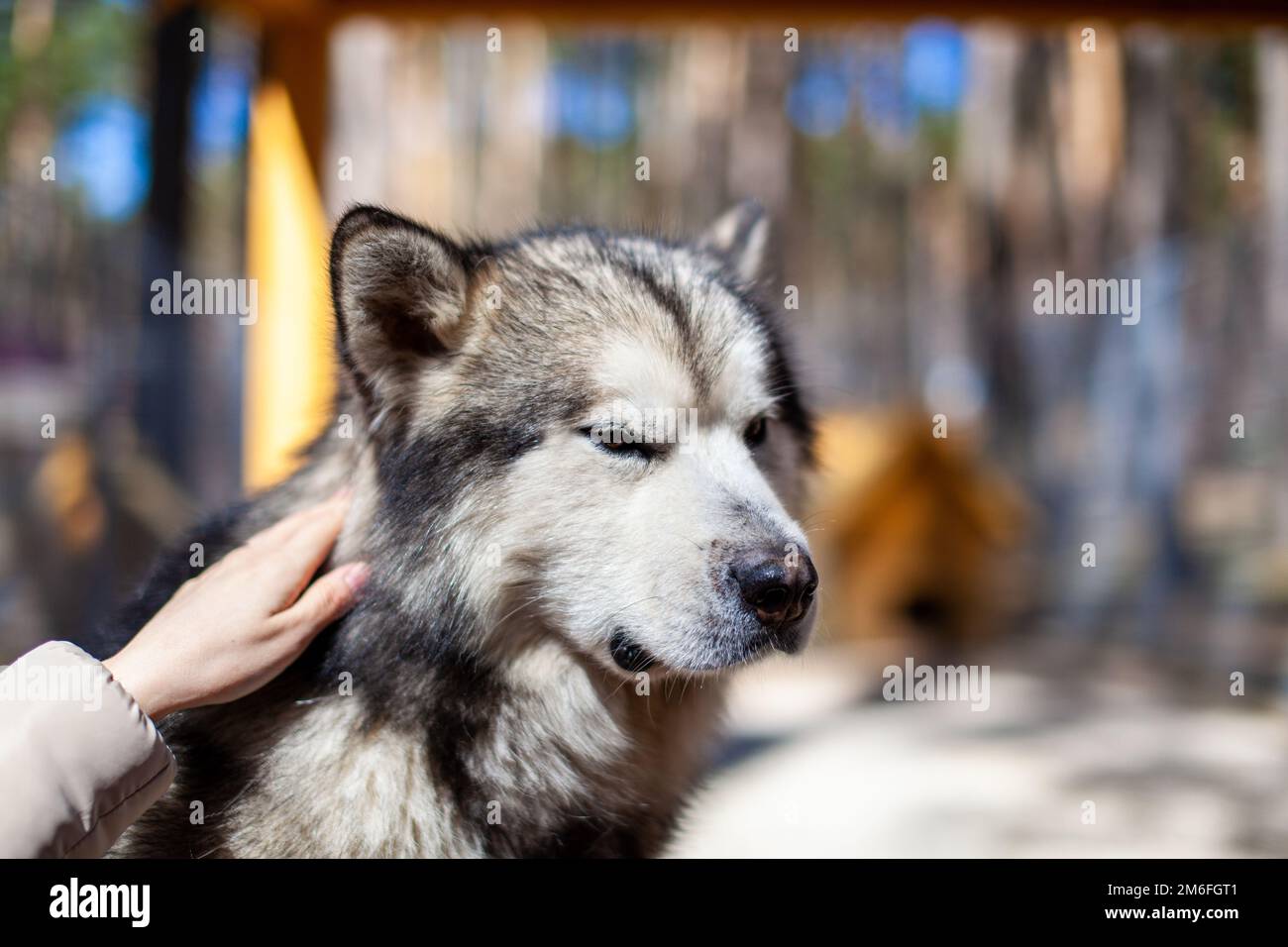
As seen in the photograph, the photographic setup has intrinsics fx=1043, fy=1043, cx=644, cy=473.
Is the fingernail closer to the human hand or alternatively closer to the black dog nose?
the human hand

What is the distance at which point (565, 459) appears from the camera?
263 centimetres

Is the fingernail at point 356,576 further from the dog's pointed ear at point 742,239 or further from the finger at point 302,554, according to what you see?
the dog's pointed ear at point 742,239

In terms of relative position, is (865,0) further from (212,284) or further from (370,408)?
(370,408)

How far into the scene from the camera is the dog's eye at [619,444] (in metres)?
2.65

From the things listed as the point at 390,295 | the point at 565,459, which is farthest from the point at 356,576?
the point at 390,295

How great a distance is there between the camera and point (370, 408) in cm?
269

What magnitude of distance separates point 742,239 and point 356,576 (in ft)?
6.23

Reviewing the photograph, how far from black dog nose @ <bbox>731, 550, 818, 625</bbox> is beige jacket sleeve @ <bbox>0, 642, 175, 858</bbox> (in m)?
1.32

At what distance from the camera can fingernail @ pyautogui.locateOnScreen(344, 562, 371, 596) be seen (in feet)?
8.45

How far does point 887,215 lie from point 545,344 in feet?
153

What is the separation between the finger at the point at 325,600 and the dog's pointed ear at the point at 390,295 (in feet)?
1.48

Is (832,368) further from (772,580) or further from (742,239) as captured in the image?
(772,580)

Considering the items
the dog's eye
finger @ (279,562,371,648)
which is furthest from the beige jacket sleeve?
the dog's eye

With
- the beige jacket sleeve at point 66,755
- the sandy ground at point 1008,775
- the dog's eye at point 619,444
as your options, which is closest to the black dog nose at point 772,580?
the dog's eye at point 619,444
